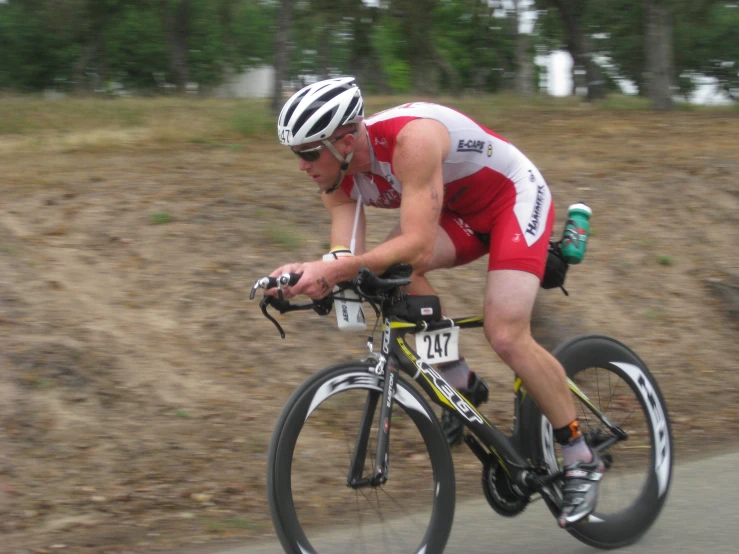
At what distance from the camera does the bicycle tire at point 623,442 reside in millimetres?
4066

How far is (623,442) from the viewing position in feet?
14.0

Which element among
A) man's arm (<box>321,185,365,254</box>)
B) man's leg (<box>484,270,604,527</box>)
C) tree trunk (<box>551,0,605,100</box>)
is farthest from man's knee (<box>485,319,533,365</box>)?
tree trunk (<box>551,0,605,100</box>)

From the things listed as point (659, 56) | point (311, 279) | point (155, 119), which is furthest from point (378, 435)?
point (659, 56)

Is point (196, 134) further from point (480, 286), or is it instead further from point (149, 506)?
point (149, 506)

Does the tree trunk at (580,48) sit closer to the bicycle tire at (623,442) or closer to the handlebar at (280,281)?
the bicycle tire at (623,442)

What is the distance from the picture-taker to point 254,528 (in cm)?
451

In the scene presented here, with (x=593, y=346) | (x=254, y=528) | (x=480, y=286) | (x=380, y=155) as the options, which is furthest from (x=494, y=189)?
(x=480, y=286)

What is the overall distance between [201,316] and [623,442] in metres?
3.05

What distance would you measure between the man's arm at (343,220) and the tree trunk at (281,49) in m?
8.11

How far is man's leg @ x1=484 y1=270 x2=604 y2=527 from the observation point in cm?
383

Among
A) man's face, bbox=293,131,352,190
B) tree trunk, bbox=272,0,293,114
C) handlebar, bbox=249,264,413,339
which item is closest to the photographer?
handlebar, bbox=249,264,413,339

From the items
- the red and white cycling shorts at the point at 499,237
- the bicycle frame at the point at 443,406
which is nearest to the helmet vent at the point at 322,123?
the bicycle frame at the point at 443,406

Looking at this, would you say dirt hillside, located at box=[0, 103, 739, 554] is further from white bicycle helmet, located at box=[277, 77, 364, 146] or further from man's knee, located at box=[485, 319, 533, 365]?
white bicycle helmet, located at box=[277, 77, 364, 146]

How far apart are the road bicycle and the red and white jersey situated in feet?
1.55
